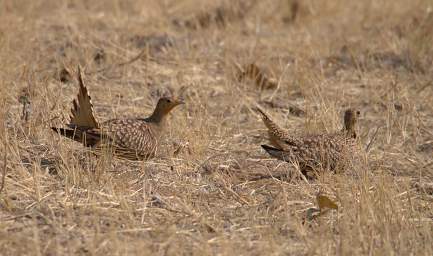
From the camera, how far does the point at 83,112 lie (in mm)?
5898

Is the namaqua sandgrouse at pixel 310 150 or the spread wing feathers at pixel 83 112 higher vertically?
the spread wing feathers at pixel 83 112

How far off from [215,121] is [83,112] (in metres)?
1.74

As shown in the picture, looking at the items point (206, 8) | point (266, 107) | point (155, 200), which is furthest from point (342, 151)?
point (206, 8)

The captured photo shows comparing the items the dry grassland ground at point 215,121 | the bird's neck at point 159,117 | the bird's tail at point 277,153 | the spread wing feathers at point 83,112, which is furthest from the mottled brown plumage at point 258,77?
the spread wing feathers at point 83,112

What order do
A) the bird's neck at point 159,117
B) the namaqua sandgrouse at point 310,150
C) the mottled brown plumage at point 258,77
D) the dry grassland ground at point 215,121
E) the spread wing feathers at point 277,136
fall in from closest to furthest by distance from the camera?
the dry grassland ground at point 215,121
the namaqua sandgrouse at point 310,150
the spread wing feathers at point 277,136
the bird's neck at point 159,117
the mottled brown plumage at point 258,77

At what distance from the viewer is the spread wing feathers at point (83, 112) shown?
5789 mm

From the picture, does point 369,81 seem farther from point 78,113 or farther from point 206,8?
point 78,113

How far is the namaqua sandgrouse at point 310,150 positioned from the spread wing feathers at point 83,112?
116 centimetres

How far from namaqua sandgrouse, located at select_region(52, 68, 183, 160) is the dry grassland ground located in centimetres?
10

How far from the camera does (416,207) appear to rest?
5480mm

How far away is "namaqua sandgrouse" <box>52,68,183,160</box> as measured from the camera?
5871mm

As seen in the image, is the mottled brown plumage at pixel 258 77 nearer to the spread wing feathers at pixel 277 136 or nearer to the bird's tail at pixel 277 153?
the spread wing feathers at pixel 277 136

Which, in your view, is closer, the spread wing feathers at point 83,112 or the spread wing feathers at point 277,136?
the spread wing feathers at point 83,112

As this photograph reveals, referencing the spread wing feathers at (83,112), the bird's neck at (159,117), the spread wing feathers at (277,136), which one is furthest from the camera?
the bird's neck at (159,117)
